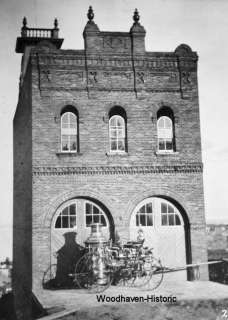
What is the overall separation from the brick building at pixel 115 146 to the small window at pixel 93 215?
39mm

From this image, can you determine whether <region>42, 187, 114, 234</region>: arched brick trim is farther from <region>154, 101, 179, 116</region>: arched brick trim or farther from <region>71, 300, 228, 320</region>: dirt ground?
<region>71, 300, 228, 320</region>: dirt ground

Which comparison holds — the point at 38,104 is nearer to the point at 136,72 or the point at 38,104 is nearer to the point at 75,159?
the point at 75,159

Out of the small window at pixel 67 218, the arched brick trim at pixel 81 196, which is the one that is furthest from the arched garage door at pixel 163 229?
the small window at pixel 67 218

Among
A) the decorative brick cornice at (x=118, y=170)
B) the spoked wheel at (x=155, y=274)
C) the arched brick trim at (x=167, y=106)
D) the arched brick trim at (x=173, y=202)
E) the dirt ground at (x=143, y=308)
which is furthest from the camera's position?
the arched brick trim at (x=167, y=106)

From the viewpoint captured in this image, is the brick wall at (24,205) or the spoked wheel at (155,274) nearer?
the spoked wheel at (155,274)

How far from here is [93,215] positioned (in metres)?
16.5

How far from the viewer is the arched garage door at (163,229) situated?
1664cm

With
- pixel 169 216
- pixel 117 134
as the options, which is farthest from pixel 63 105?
pixel 169 216

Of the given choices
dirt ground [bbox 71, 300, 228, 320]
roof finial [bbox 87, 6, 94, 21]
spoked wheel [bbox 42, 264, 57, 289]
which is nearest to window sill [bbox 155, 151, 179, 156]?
spoked wheel [bbox 42, 264, 57, 289]

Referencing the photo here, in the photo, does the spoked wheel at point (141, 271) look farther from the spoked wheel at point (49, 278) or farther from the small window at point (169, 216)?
the spoked wheel at point (49, 278)

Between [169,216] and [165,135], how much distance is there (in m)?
3.26

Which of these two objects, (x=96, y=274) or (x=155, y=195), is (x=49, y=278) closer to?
(x=96, y=274)

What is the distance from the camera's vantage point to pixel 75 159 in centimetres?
1656

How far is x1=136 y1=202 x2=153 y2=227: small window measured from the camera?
1677 centimetres
